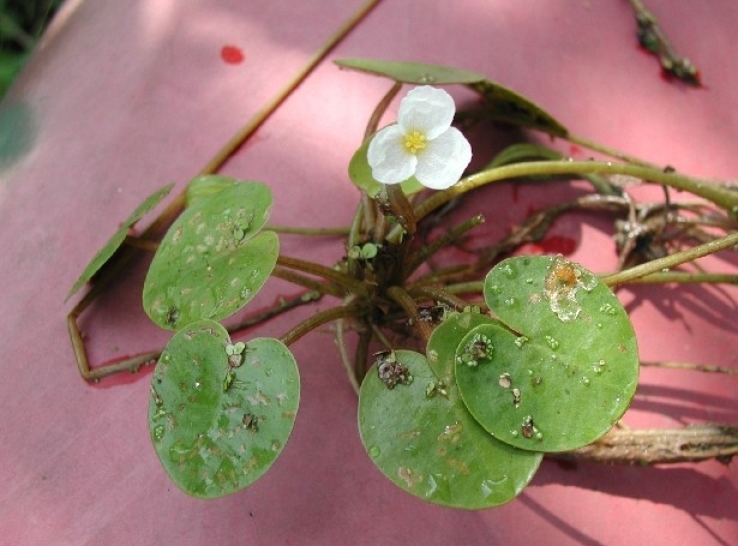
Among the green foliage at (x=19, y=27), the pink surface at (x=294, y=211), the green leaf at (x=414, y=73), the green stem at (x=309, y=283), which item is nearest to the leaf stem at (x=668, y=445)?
the pink surface at (x=294, y=211)

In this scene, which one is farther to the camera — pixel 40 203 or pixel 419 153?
pixel 40 203

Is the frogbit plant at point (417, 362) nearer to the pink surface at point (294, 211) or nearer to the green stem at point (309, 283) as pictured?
the green stem at point (309, 283)

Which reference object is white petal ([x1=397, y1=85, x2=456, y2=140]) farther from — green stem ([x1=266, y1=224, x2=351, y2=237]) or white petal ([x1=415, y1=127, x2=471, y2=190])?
green stem ([x1=266, y1=224, x2=351, y2=237])

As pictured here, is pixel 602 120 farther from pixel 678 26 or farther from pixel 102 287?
pixel 102 287

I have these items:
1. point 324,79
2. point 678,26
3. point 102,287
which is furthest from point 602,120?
point 102,287

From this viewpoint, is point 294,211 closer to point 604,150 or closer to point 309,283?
point 309,283

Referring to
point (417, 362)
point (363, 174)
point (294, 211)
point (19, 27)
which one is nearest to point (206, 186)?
point (294, 211)

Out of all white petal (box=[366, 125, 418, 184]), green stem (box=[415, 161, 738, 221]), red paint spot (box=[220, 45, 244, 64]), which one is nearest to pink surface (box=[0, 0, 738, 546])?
red paint spot (box=[220, 45, 244, 64])
